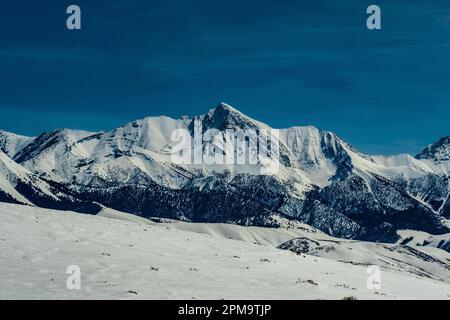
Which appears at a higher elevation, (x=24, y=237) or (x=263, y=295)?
(x=24, y=237)

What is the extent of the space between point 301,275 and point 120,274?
A: 44.2 ft

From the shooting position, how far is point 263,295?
37344mm

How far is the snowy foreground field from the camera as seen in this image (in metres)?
36.8

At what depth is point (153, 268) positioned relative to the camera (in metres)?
44.3

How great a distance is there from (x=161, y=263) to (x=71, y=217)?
2549 centimetres

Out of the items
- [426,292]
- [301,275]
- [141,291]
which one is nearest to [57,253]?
[141,291]

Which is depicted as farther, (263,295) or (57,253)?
(57,253)

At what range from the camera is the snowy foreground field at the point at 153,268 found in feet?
121
